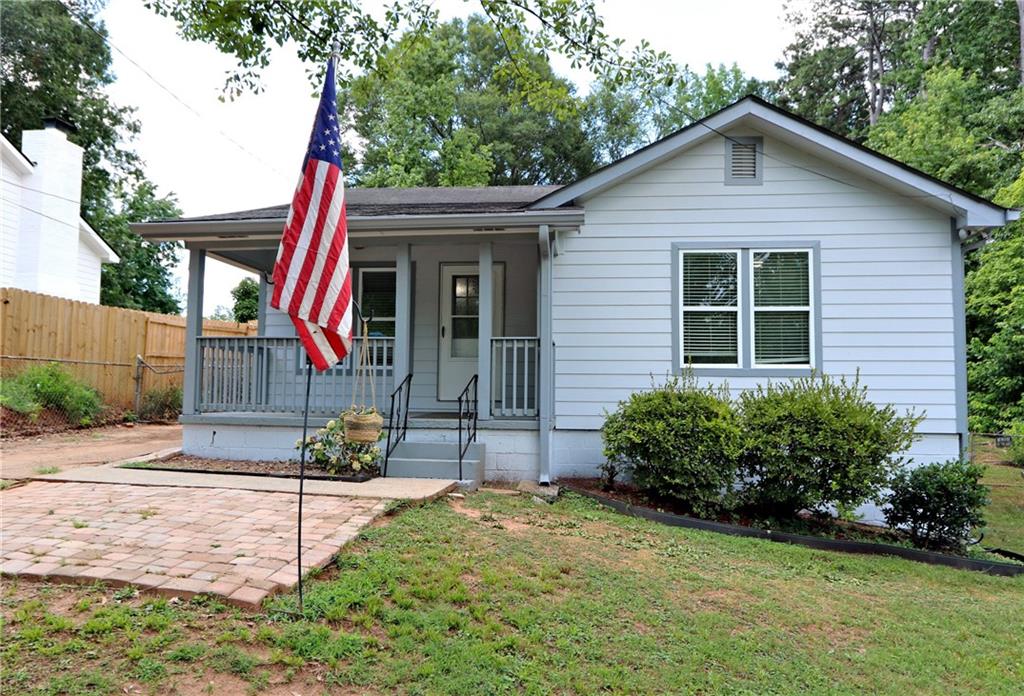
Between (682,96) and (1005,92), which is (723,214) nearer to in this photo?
(1005,92)

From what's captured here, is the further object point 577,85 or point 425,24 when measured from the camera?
point 577,85

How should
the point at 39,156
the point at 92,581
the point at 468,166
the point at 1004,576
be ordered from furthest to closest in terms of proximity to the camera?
1. the point at 468,166
2. the point at 39,156
3. the point at 1004,576
4. the point at 92,581

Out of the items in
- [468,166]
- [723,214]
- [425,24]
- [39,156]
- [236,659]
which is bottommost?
[236,659]

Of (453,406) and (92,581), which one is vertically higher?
(453,406)

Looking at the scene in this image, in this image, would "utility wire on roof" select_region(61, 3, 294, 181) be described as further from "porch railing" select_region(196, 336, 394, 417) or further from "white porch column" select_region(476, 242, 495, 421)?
"white porch column" select_region(476, 242, 495, 421)

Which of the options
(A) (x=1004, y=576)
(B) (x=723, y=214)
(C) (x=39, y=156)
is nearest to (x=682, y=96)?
(B) (x=723, y=214)

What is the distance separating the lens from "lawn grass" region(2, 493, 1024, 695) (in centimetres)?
273

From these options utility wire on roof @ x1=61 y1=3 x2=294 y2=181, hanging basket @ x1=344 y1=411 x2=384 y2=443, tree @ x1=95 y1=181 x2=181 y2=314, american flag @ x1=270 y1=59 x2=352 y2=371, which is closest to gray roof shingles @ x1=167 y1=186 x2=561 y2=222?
utility wire on roof @ x1=61 y1=3 x2=294 y2=181

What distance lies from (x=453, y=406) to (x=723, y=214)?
4623 millimetres

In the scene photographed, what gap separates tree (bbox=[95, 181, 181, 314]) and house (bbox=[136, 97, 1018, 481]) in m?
17.4

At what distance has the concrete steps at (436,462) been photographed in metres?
6.84

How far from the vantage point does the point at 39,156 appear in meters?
15.2

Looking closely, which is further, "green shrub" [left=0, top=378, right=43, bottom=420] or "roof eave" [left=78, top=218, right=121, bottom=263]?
"roof eave" [left=78, top=218, right=121, bottom=263]

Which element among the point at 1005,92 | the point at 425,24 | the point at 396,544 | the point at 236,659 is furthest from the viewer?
the point at 1005,92
